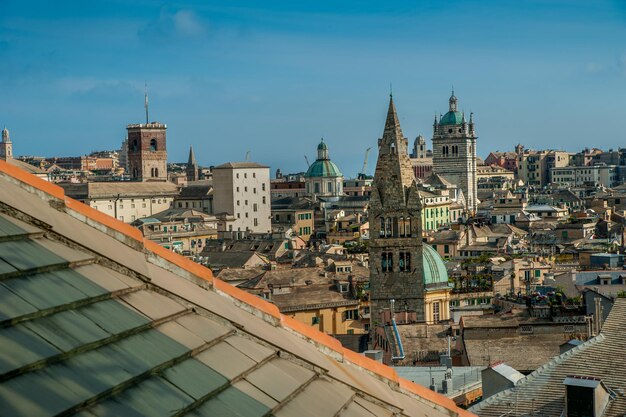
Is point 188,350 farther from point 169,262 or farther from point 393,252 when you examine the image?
point 393,252

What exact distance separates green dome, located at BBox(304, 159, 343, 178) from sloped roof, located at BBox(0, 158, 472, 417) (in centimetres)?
13014

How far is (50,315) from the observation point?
3527mm

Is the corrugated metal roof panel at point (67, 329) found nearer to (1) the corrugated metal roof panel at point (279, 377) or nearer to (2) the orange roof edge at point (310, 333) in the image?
(1) the corrugated metal roof panel at point (279, 377)

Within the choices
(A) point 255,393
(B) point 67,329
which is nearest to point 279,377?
(A) point 255,393

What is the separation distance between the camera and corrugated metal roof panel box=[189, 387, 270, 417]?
362 centimetres

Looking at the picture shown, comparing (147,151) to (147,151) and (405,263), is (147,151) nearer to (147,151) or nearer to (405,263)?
(147,151)

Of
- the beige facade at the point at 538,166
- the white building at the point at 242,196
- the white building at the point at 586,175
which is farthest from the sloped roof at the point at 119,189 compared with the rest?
the beige facade at the point at 538,166

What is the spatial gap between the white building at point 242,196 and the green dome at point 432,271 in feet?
→ 223

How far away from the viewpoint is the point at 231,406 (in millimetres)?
3742

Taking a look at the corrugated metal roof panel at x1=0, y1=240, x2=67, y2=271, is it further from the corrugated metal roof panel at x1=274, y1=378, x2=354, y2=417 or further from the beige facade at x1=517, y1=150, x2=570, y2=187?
the beige facade at x1=517, y1=150, x2=570, y2=187

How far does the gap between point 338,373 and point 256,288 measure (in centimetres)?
4165

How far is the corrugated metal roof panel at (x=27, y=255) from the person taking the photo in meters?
3.73

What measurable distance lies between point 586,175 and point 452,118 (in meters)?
51.1

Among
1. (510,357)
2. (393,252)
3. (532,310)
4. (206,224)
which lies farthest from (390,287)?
(206,224)
